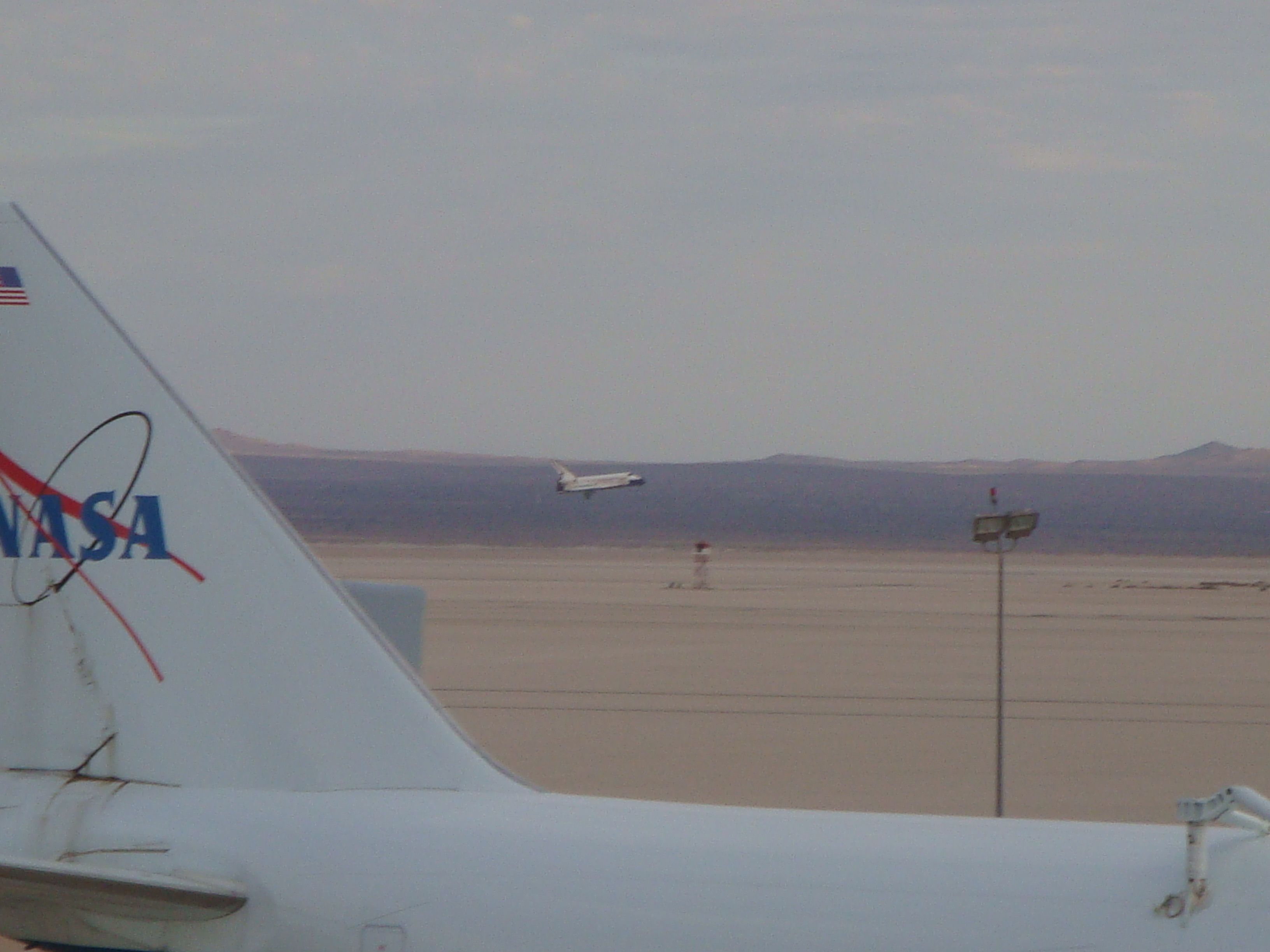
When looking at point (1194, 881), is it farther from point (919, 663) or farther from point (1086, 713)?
point (919, 663)

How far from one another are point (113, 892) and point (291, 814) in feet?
3.18

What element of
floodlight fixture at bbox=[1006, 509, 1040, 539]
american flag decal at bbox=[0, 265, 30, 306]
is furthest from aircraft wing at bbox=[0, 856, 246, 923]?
floodlight fixture at bbox=[1006, 509, 1040, 539]

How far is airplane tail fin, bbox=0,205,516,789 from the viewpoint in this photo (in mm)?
6281

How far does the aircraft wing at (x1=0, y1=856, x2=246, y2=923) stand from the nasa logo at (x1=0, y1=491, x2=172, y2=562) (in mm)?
1314

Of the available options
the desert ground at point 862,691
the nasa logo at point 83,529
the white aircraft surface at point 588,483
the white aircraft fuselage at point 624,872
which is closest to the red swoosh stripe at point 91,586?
the nasa logo at point 83,529

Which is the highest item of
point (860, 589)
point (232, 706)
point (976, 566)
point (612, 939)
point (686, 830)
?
point (976, 566)

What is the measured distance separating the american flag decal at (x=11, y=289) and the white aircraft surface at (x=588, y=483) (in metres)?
103

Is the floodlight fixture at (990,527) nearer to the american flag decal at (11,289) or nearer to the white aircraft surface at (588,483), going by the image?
the american flag decal at (11,289)

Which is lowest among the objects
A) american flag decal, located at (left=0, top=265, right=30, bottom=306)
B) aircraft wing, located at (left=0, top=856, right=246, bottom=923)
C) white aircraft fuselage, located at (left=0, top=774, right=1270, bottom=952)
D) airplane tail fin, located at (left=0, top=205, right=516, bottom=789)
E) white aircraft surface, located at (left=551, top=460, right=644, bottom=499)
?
aircraft wing, located at (left=0, top=856, right=246, bottom=923)

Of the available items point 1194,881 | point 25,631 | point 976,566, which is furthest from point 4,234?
point 976,566

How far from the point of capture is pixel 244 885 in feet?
19.0

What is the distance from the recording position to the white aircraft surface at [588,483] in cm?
11300

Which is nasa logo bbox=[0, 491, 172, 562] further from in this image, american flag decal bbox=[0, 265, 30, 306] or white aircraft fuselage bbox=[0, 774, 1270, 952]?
white aircraft fuselage bbox=[0, 774, 1270, 952]

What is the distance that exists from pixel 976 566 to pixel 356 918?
258 feet
